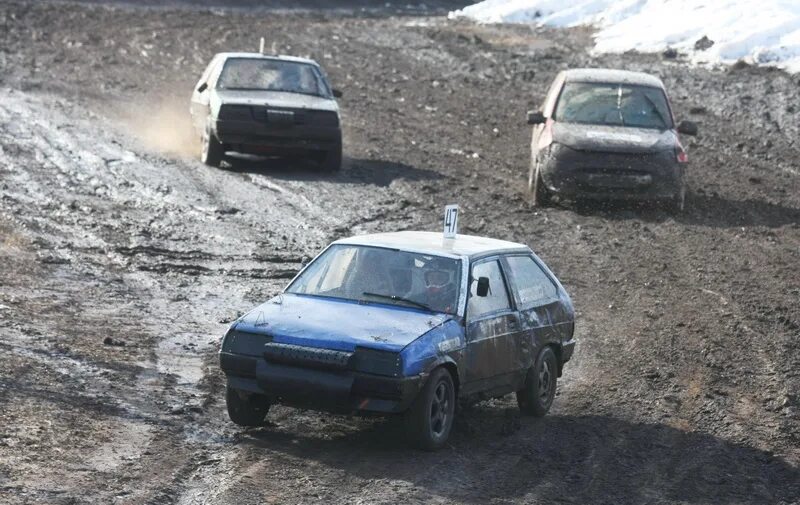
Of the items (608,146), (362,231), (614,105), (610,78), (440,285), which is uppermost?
(610,78)

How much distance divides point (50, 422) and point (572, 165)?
10257 millimetres

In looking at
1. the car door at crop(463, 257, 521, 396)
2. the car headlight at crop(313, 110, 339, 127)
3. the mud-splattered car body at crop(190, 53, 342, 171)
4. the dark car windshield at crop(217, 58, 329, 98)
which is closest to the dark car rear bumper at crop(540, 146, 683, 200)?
the car headlight at crop(313, 110, 339, 127)

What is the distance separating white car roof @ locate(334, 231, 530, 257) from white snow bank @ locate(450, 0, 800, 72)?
2027cm

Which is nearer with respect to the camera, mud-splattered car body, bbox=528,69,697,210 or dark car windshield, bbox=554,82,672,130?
mud-splattered car body, bbox=528,69,697,210

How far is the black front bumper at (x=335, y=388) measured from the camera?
860 cm

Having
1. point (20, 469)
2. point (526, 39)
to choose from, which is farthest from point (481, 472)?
point (526, 39)

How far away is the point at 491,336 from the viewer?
32.0ft

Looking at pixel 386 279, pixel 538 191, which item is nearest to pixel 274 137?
pixel 538 191

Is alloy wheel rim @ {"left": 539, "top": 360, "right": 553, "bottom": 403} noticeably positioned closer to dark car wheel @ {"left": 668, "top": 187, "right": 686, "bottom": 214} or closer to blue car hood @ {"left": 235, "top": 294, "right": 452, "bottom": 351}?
blue car hood @ {"left": 235, "top": 294, "right": 452, "bottom": 351}

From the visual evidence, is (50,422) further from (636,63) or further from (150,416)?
(636,63)

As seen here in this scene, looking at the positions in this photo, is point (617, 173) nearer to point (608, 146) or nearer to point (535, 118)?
point (608, 146)

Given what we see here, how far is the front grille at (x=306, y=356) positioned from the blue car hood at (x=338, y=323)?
5cm

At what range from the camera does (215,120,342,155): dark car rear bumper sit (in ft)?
64.5

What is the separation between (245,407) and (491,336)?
1729mm
